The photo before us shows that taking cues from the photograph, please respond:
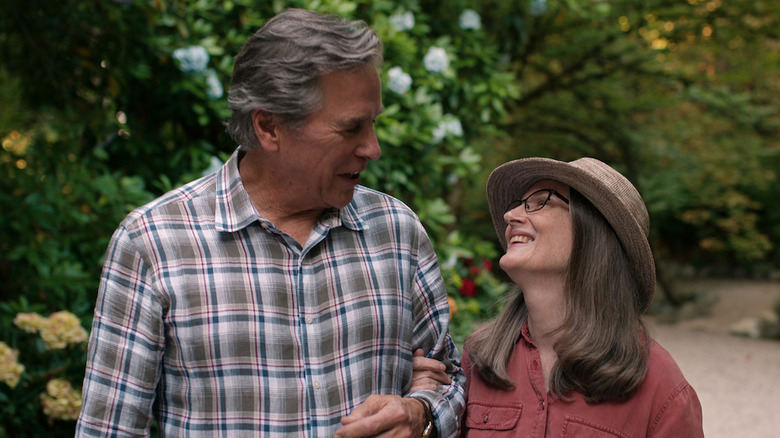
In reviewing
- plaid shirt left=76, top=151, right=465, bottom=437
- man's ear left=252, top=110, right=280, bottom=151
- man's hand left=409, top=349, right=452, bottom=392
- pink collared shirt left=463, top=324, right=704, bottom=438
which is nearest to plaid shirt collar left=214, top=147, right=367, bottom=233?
plaid shirt left=76, top=151, right=465, bottom=437

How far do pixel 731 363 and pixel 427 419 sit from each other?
809 cm

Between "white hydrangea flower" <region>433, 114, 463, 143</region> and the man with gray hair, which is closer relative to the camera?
the man with gray hair

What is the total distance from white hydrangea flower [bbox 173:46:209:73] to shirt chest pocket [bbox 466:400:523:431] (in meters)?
2.06

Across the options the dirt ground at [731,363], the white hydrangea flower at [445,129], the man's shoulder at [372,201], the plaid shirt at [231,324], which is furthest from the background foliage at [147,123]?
the dirt ground at [731,363]

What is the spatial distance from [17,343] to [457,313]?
74.2 inches

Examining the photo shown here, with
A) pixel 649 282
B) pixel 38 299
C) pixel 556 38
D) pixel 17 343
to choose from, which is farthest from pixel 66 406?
pixel 556 38

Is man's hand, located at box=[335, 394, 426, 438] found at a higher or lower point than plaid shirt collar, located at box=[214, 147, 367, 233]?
lower

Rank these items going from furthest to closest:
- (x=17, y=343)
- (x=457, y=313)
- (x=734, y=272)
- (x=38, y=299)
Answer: (x=734, y=272)
(x=457, y=313)
(x=38, y=299)
(x=17, y=343)

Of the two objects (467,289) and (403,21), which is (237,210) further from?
(467,289)

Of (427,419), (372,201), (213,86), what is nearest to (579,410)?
(427,419)

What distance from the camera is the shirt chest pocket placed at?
1792mm

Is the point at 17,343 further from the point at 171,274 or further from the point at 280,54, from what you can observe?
the point at 280,54

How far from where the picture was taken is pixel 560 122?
32.3 feet

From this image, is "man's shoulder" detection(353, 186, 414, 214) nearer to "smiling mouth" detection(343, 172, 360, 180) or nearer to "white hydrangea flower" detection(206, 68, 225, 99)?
"smiling mouth" detection(343, 172, 360, 180)
